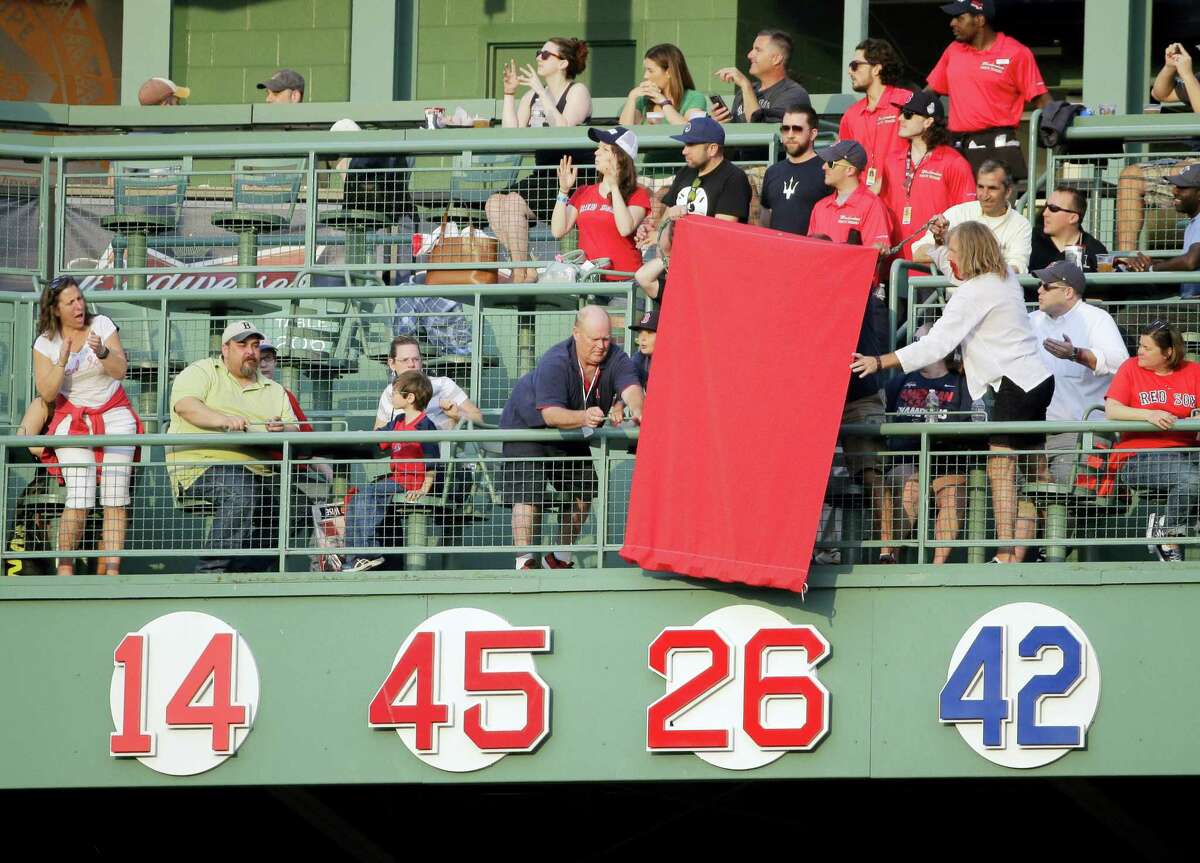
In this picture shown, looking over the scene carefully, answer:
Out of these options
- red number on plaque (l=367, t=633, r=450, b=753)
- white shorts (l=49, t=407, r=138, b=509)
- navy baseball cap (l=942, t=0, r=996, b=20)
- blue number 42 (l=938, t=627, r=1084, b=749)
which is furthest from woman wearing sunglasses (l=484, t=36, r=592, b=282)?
blue number 42 (l=938, t=627, r=1084, b=749)

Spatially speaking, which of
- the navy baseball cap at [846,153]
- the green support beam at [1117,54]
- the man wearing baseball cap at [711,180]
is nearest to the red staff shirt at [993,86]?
the navy baseball cap at [846,153]

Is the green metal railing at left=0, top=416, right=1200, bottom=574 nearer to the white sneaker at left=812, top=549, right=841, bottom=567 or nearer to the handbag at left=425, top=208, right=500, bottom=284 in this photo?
the white sneaker at left=812, top=549, right=841, bottom=567

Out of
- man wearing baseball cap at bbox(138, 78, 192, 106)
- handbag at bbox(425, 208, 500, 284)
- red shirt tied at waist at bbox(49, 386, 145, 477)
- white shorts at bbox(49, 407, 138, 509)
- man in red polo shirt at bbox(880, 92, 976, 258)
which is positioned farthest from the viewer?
man wearing baseball cap at bbox(138, 78, 192, 106)

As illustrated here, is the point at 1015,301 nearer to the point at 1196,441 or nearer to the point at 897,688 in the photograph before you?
the point at 1196,441

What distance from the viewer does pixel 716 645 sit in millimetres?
9352

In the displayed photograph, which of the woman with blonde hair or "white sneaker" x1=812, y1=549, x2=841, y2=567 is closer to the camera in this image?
"white sneaker" x1=812, y1=549, x2=841, y2=567

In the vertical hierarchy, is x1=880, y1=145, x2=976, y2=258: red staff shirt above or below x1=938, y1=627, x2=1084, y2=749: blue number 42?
above

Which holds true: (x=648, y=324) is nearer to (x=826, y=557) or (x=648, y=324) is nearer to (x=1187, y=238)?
(x=826, y=557)

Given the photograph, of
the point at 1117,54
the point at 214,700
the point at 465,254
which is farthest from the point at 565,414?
the point at 1117,54

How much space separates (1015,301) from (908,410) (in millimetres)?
926

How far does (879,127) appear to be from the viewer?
40.3 ft

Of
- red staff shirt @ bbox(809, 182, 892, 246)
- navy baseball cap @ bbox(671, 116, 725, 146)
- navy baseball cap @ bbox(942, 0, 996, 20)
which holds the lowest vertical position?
red staff shirt @ bbox(809, 182, 892, 246)

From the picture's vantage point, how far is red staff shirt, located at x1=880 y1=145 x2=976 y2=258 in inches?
458

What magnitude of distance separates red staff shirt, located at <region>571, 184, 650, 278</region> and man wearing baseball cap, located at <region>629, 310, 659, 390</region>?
145 centimetres
